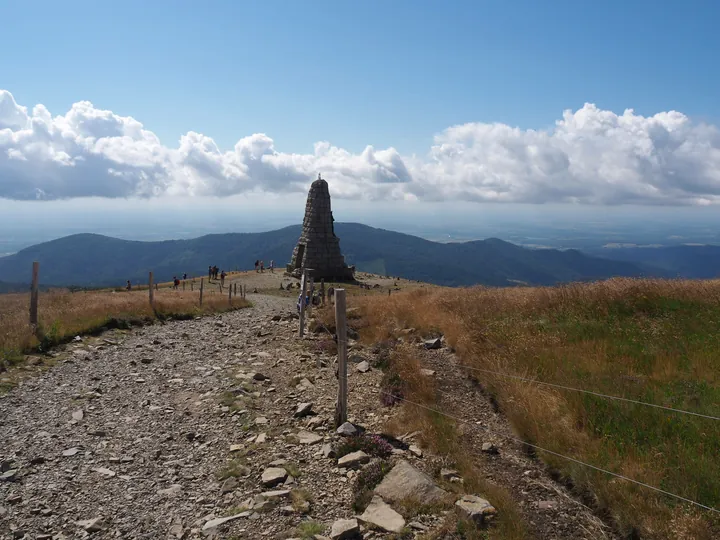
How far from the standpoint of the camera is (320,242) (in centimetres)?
4159

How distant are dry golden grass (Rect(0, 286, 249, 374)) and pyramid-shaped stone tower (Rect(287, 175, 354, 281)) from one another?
16.0m

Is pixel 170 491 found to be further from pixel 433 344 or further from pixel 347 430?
pixel 433 344

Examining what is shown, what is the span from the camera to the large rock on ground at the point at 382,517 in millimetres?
4789

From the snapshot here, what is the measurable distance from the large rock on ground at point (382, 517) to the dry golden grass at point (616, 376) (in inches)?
70.2

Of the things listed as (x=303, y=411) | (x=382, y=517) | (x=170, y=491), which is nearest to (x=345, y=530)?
(x=382, y=517)

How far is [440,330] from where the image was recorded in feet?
41.7

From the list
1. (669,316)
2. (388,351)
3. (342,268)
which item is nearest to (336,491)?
(388,351)

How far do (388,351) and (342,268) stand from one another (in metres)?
30.9

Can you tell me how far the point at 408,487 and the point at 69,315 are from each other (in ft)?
51.5

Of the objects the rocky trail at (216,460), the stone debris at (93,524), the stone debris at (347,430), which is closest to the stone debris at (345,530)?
the rocky trail at (216,460)

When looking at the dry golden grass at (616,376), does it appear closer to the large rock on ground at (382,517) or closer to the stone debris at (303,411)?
the large rock on ground at (382,517)

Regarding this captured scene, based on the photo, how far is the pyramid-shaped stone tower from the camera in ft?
135

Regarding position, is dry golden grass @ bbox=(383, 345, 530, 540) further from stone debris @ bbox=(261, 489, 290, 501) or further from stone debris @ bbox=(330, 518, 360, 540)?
stone debris @ bbox=(261, 489, 290, 501)

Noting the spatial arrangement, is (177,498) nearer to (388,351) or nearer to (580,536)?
(580,536)
